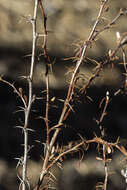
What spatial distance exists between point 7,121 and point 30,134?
A: 0.24 metres

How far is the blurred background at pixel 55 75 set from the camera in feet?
10.2

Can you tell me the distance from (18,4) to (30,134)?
91.0 inches

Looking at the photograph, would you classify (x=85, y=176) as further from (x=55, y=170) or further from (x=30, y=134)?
(x=30, y=134)

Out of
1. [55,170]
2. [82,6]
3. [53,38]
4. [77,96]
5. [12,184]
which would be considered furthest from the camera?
[82,6]

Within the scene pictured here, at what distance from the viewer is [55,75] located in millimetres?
3854

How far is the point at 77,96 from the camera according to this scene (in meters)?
1.39

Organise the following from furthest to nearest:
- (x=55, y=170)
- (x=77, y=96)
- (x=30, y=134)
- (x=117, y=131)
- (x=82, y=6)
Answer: (x=82, y=6) < (x=117, y=131) < (x=30, y=134) < (x=55, y=170) < (x=77, y=96)

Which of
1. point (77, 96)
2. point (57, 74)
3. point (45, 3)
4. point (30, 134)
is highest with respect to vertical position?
point (45, 3)

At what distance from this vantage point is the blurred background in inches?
122

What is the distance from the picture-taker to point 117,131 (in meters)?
3.57

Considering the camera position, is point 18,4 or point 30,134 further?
point 18,4

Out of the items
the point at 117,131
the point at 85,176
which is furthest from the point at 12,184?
Answer: the point at 117,131

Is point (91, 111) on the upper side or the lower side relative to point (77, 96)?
upper

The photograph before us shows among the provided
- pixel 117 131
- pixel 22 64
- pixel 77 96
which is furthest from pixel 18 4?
pixel 77 96
